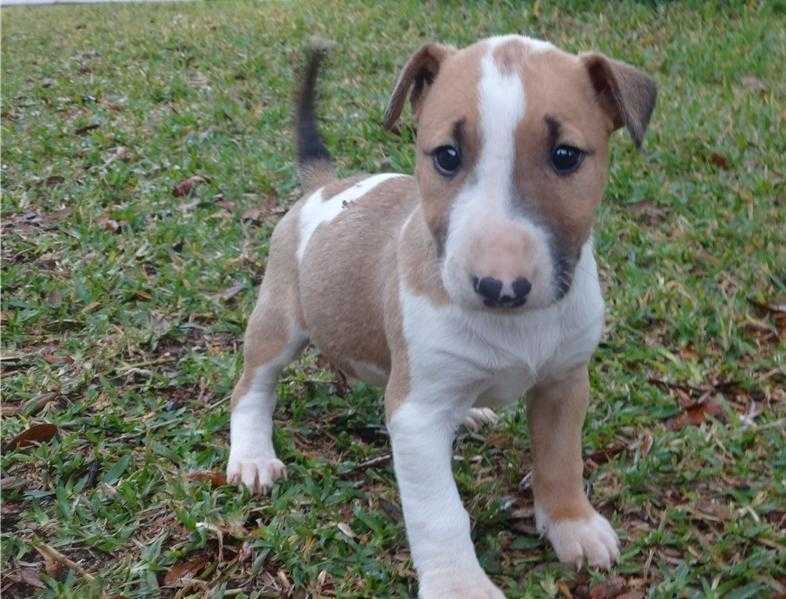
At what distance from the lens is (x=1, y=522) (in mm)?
3512

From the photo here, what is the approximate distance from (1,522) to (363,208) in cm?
172

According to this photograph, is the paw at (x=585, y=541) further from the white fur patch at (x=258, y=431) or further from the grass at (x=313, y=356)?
the white fur patch at (x=258, y=431)

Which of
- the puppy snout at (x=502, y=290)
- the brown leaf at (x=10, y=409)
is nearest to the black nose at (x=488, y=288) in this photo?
the puppy snout at (x=502, y=290)

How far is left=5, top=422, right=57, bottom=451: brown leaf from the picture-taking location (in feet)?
12.9

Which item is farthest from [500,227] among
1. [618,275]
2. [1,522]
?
[618,275]

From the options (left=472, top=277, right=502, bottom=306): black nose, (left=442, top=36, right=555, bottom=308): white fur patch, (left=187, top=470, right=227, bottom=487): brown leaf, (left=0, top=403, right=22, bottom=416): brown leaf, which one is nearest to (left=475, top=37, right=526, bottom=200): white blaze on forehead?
(left=442, top=36, right=555, bottom=308): white fur patch

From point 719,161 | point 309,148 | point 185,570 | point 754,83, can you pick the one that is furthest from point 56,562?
point 754,83

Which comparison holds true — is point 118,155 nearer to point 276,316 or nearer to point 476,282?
point 276,316

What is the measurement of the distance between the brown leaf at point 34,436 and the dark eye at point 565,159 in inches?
96.1

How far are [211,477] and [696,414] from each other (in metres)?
1.85

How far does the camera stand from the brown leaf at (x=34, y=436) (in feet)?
12.9

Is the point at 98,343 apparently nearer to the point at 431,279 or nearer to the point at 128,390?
the point at 128,390

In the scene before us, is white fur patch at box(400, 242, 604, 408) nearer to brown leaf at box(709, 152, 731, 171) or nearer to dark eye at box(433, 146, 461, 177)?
dark eye at box(433, 146, 461, 177)

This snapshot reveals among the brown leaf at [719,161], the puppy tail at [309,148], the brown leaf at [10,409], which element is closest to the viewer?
the brown leaf at [10,409]
